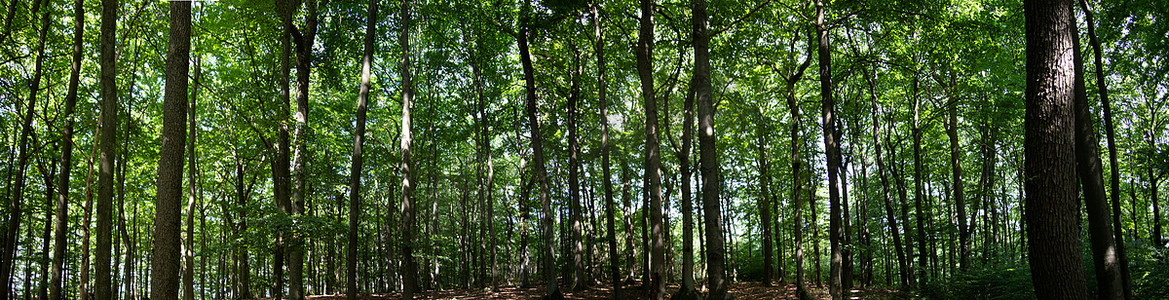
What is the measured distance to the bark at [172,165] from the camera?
5941mm

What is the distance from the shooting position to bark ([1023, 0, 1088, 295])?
18.3 feet

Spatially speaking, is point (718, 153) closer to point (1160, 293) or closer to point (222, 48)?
point (1160, 293)

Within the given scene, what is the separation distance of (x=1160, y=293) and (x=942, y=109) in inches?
315

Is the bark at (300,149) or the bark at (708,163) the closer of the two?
the bark at (708,163)

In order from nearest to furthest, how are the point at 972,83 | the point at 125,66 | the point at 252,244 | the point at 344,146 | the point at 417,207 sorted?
the point at 252,244 → the point at 125,66 → the point at 972,83 → the point at 344,146 → the point at 417,207

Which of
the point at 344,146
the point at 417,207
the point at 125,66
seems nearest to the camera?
the point at 125,66

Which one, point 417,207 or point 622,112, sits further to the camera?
point 417,207

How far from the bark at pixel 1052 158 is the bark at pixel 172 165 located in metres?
9.38

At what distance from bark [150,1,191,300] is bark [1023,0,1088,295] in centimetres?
938

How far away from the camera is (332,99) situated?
65.2ft

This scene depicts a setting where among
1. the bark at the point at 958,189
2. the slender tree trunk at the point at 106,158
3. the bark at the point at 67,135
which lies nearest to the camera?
the slender tree trunk at the point at 106,158

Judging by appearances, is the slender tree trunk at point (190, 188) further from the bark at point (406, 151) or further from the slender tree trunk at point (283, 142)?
the bark at point (406, 151)

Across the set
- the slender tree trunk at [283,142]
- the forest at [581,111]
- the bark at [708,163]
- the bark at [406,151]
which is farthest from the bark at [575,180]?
the slender tree trunk at [283,142]

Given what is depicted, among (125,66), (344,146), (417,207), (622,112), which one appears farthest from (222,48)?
(417,207)
